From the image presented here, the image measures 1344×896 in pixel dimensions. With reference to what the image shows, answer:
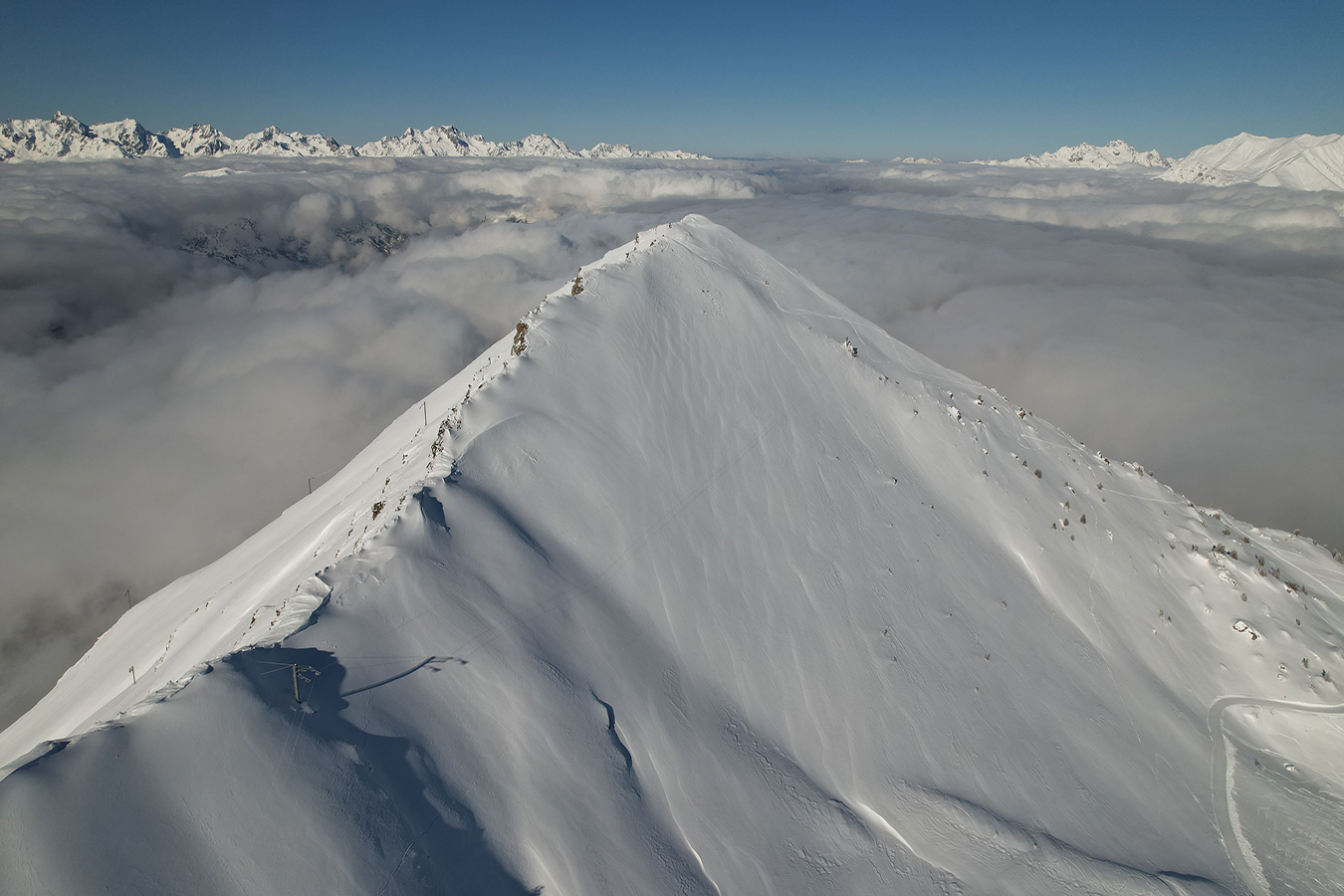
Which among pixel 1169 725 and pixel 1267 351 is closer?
pixel 1169 725

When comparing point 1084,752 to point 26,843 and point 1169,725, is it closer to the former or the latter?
point 1169,725

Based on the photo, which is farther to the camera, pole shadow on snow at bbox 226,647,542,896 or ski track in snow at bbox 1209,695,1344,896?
ski track in snow at bbox 1209,695,1344,896

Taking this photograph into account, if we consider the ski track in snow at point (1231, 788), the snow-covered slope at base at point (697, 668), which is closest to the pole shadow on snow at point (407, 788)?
the snow-covered slope at base at point (697, 668)

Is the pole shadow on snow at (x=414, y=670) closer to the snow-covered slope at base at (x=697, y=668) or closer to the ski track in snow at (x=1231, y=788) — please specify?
the snow-covered slope at base at (x=697, y=668)

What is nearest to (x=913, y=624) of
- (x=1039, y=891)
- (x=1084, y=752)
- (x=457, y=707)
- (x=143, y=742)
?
(x=1084, y=752)

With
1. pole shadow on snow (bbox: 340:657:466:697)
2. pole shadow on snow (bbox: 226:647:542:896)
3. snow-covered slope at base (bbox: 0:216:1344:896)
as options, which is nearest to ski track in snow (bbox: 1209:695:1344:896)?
snow-covered slope at base (bbox: 0:216:1344:896)

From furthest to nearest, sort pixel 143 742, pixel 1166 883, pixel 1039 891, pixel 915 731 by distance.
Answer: pixel 915 731, pixel 1166 883, pixel 1039 891, pixel 143 742

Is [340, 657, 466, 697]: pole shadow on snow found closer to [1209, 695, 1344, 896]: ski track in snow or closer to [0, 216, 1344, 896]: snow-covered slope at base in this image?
[0, 216, 1344, 896]: snow-covered slope at base
